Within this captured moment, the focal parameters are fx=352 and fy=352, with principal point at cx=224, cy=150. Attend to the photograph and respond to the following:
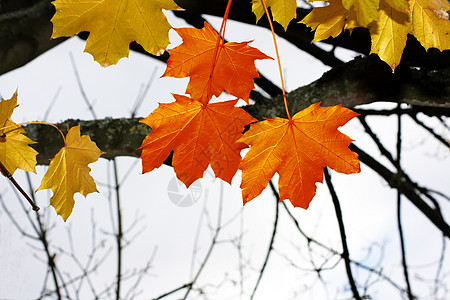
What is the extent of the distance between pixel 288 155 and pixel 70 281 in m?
1.83

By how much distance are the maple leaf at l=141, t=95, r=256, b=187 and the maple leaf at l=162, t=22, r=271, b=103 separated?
4 cm

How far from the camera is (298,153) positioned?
0.84 m

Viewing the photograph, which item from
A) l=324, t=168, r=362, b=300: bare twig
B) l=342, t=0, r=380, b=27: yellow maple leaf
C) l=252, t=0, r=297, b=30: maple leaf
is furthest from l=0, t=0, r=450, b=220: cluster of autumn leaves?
l=324, t=168, r=362, b=300: bare twig

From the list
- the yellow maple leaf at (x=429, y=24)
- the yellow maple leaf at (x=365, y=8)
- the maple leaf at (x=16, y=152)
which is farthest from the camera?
the maple leaf at (x=16, y=152)

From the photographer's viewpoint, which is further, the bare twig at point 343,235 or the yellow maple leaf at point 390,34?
the bare twig at point 343,235

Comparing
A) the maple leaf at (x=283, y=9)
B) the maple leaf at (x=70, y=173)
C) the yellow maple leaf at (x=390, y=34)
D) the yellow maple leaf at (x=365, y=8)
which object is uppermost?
the yellow maple leaf at (x=390, y=34)

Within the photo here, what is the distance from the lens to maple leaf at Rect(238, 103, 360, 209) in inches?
30.9

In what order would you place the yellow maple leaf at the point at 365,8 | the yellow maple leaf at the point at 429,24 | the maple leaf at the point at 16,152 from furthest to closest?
1. the maple leaf at the point at 16,152
2. the yellow maple leaf at the point at 429,24
3. the yellow maple leaf at the point at 365,8

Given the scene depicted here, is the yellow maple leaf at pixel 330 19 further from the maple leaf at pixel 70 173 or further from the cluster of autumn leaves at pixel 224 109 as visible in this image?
the maple leaf at pixel 70 173

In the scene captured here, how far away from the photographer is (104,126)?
1.49m

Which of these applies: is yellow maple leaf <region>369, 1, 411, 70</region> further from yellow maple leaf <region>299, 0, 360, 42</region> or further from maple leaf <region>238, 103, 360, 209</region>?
maple leaf <region>238, 103, 360, 209</region>

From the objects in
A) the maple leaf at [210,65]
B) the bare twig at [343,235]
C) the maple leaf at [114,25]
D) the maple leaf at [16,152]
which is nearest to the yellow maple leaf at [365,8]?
the maple leaf at [210,65]

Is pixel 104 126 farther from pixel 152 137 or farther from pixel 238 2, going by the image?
pixel 238 2

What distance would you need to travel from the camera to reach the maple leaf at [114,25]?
729mm
